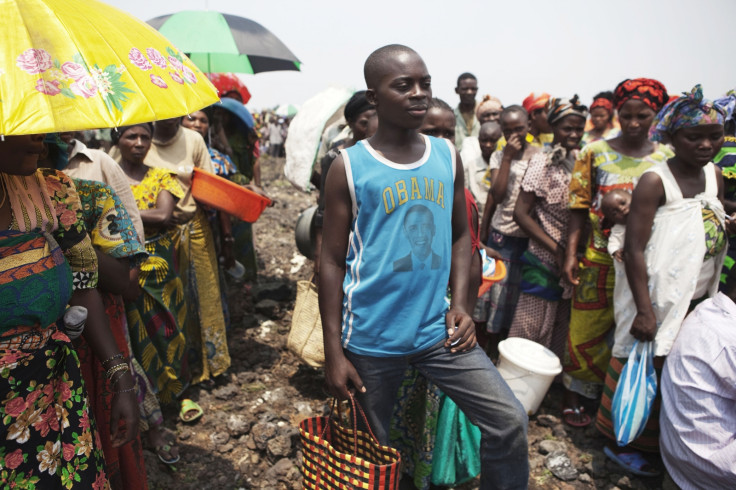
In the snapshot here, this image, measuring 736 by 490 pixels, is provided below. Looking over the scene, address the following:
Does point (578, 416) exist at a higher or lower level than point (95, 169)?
lower

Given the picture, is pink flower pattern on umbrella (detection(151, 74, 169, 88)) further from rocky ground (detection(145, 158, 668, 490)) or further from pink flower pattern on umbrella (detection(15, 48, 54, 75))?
rocky ground (detection(145, 158, 668, 490))

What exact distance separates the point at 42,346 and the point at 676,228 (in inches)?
112

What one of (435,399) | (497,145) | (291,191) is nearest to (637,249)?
(435,399)

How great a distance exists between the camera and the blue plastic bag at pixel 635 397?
266 centimetres

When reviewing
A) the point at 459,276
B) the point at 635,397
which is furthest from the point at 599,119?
the point at 459,276

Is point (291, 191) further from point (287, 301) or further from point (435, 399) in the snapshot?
point (435, 399)

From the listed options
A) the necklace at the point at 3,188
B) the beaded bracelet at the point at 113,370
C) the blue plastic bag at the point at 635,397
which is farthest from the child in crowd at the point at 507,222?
the necklace at the point at 3,188

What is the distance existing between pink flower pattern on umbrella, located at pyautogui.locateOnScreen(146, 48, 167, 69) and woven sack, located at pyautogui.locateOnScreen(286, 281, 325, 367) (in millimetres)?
1982

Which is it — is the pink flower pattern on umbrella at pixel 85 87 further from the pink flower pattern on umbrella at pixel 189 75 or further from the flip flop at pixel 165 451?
the flip flop at pixel 165 451

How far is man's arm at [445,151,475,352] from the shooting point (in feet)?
5.98

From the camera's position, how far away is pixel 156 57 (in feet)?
4.87

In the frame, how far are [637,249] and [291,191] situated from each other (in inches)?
372

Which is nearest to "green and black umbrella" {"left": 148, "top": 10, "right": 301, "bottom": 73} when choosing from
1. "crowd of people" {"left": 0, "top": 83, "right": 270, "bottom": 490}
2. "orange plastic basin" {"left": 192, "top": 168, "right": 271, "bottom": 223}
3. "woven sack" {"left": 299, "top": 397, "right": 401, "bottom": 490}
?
"orange plastic basin" {"left": 192, "top": 168, "right": 271, "bottom": 223}

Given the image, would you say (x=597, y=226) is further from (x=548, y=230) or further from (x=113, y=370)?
(x=113, y=370)
